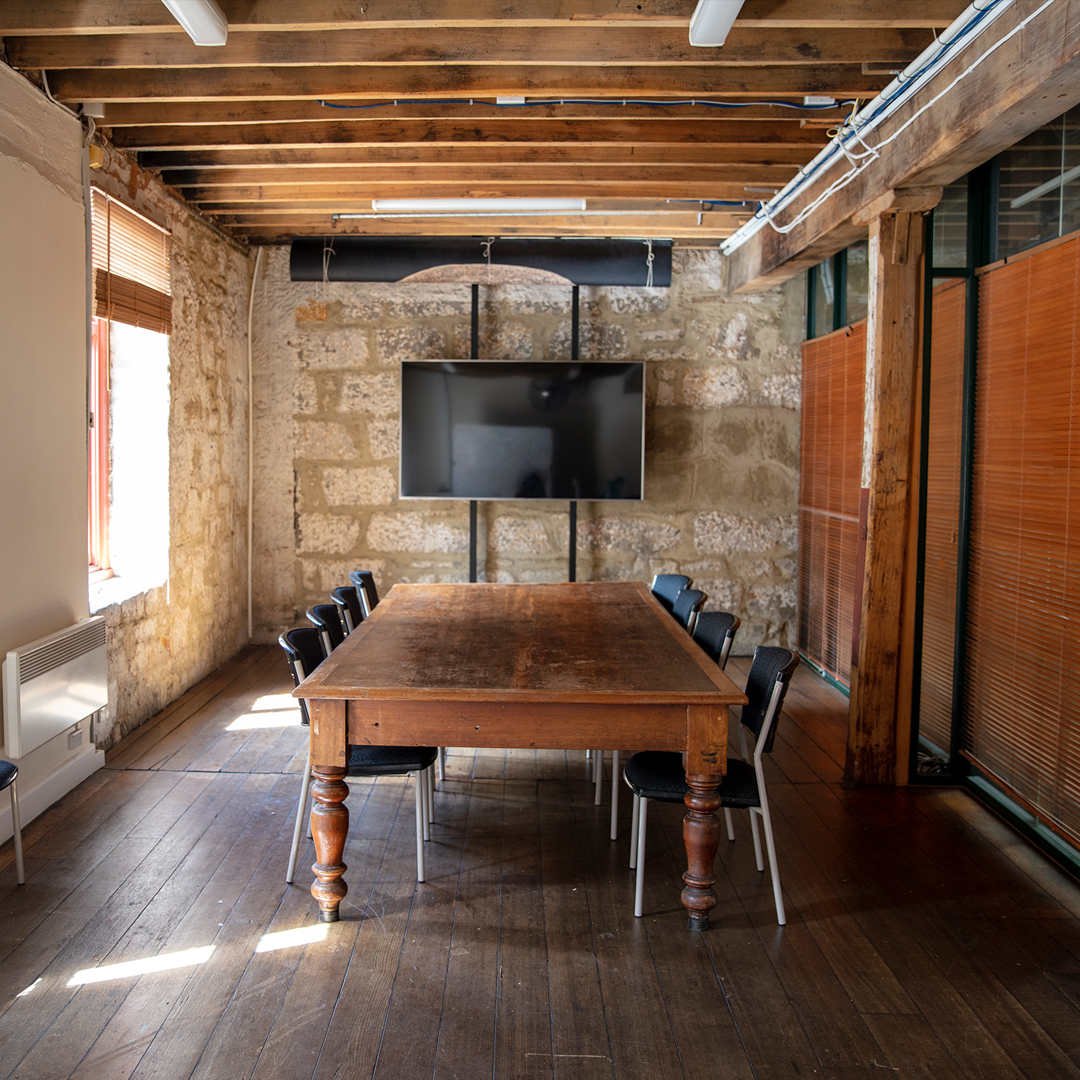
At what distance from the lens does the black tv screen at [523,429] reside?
6.03m

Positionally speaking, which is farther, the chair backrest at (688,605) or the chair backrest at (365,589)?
the chair backrest at (365,589)

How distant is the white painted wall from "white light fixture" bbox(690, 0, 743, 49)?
98.0 inches

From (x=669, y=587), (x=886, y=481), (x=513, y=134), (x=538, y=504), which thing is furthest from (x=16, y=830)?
(x=538, y=504)

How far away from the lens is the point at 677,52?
3135mm

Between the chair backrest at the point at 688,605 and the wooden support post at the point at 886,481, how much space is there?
69 centimetres

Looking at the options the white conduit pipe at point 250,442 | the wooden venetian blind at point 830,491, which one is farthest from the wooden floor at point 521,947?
the white conduit pipe at point 250,442

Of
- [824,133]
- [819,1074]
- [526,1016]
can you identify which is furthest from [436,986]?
[824,133]

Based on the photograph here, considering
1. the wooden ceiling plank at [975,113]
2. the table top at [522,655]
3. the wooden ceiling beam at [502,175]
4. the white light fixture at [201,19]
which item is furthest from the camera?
the wooden ceiling beam at [502,175]

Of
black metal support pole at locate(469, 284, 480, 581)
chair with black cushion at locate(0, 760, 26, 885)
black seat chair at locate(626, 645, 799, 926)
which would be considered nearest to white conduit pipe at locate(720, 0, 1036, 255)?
black metal support pole at locate(469, 284, 480, 581)

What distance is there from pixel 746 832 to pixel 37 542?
9.94 ft

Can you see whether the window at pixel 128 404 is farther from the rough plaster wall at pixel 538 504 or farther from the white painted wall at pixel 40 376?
the rough plaster wall at pixel 538 504

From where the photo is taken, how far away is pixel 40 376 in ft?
11.5

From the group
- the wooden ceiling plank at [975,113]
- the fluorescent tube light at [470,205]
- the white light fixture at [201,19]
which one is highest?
the fluorescent tube light at [470,205]

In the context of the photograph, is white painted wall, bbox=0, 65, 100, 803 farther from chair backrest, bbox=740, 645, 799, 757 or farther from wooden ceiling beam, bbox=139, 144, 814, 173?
chair backrest, bbox=740, 645, 799, 757
